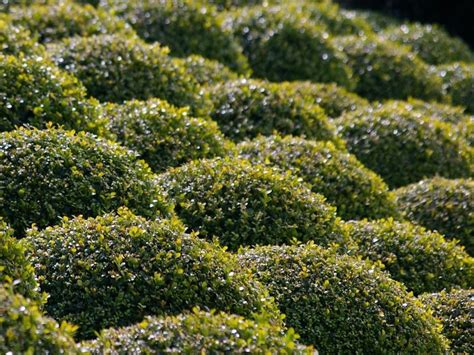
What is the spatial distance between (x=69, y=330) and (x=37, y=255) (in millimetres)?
881

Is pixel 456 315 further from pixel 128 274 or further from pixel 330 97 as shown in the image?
pixel 330 97

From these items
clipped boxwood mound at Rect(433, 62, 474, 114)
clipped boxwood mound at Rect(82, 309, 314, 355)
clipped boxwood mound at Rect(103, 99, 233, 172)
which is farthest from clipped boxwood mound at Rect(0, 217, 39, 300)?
clipped boxwood mound at Rect(433, 62, 474, 114)

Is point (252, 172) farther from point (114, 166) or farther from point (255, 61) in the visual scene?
point (255, 61)

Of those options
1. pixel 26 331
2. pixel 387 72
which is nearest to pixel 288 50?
pixel 387 72

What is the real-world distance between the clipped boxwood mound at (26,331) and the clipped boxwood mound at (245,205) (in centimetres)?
204

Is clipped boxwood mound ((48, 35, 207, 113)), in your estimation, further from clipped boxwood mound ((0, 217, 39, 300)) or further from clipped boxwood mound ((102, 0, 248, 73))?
clipped boxwood mound ((0, 217, 39, 300))

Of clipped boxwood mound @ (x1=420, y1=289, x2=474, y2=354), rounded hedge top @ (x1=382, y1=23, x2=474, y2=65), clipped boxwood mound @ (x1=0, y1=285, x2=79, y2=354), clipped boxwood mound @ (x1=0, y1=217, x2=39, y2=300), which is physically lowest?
clipped boxwood mound @ (x1=0, y1=217, x2=39, y2=300)

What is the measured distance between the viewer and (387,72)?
10.8 metres

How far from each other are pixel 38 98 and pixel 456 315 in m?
3.57

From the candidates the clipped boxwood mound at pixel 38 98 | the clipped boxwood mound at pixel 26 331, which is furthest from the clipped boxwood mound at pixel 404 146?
the clipped boxwood mound at pixel 26 331

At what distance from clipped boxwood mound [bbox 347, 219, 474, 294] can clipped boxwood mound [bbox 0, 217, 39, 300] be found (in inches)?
109

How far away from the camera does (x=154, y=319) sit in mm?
5051

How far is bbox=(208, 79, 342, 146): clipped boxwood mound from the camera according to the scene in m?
8.38

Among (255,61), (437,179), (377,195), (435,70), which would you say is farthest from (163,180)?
(435,70)
